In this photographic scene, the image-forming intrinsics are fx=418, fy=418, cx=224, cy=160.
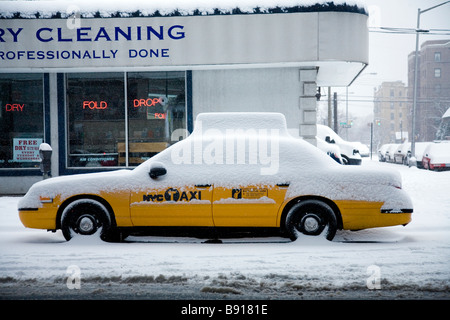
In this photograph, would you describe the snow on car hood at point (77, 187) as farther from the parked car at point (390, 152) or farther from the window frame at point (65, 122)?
the parked car at point (390, 152)

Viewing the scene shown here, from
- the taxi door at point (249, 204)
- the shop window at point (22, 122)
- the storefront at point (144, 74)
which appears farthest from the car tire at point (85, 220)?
the shop window at point (22, 122)

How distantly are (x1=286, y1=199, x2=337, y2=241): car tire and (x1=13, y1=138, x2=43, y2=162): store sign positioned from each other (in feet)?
27.5

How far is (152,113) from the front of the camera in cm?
1133

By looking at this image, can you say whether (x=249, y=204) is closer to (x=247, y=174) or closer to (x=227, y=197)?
(x=227, y=197)

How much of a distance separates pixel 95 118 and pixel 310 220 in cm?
773

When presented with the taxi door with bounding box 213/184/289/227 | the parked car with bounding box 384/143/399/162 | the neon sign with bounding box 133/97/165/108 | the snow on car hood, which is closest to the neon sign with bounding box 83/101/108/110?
the neon sign with bounding box 133/97/165/108

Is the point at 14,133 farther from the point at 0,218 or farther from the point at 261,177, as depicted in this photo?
the point at 261,177

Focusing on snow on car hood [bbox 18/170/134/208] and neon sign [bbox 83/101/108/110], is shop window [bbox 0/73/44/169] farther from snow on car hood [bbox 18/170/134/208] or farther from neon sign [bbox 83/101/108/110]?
snow on car hood [bbox 18/170/134/208]

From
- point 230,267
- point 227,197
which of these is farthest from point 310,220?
point 230,267

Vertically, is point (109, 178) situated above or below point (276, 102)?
below

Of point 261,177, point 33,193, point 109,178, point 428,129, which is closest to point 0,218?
point 33,193
